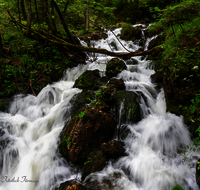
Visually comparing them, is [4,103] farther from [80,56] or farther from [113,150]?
[113,150]

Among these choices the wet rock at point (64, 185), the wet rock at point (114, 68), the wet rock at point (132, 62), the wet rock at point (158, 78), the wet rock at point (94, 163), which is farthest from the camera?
the wet rock at point (132, 62)

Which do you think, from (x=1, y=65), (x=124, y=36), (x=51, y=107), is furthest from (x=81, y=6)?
(x=51, y=107)

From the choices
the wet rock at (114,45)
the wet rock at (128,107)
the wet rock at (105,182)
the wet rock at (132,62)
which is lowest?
the wet rock at (105,182)

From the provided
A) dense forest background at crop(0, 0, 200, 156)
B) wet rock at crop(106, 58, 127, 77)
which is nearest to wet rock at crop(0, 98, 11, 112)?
dense forest background at crop(0, 0, 200, 156)

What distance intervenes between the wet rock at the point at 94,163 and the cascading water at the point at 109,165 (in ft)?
0.47

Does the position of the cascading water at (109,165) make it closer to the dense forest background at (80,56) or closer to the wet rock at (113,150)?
the wet rock at (113,150)

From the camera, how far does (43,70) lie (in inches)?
296

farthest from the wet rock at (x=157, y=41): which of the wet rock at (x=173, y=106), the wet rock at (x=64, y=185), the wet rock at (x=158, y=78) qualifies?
the wet rock at (x=64, y=185)

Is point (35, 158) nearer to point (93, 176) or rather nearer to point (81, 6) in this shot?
point (93, 176)

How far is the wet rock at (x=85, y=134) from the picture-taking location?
3898mm

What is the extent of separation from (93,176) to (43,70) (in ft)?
20.1

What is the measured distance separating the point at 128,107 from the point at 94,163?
220 centimetres

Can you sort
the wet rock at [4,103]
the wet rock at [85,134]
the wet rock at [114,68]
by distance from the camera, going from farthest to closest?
the wet rock at [114,68], the wet rock at [4,103], the wet rock at [85,134]

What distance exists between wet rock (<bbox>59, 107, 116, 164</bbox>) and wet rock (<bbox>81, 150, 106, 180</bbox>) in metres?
0.21
